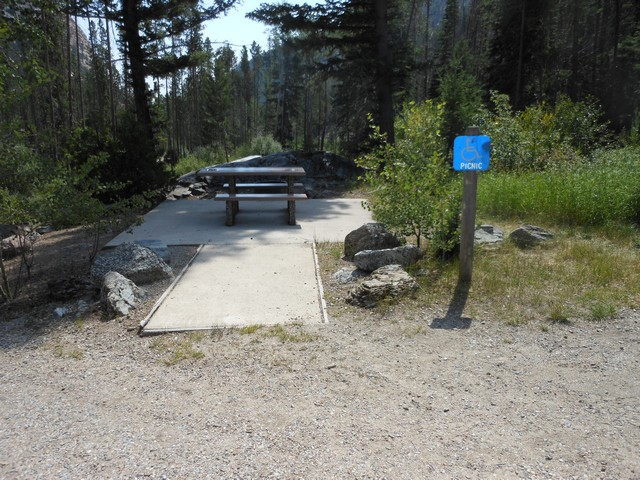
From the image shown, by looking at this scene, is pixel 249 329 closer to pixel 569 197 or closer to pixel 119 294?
pixel 119 294

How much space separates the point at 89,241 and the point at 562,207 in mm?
7348

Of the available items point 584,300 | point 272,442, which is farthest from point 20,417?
point 584,300

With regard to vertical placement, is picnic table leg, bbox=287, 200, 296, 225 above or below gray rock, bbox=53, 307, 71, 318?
above

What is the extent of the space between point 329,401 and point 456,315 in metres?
1.78

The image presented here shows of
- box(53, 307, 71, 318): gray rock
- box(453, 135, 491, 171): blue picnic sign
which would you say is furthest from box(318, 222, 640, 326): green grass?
box(53, 307, 71, 318): gray rock

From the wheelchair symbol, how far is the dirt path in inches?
62.3

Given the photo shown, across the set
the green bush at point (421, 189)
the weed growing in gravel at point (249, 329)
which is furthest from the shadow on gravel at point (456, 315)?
the weed growing in gravel at point (249, 329)

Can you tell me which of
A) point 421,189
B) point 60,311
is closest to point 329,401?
point 60,311

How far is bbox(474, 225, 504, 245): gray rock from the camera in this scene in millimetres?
6186

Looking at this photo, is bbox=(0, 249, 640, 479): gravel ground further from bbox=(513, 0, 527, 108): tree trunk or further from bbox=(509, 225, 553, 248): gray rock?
bbox=(513, 0, 527, 108): tree trunk

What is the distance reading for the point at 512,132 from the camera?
11305 millimetres

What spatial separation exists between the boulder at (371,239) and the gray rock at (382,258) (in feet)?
1.31

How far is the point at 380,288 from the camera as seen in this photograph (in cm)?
463

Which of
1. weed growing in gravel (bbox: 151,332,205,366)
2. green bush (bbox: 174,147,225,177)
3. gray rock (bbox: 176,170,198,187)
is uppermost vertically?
green bush (bbox: 174,147,225,177)
